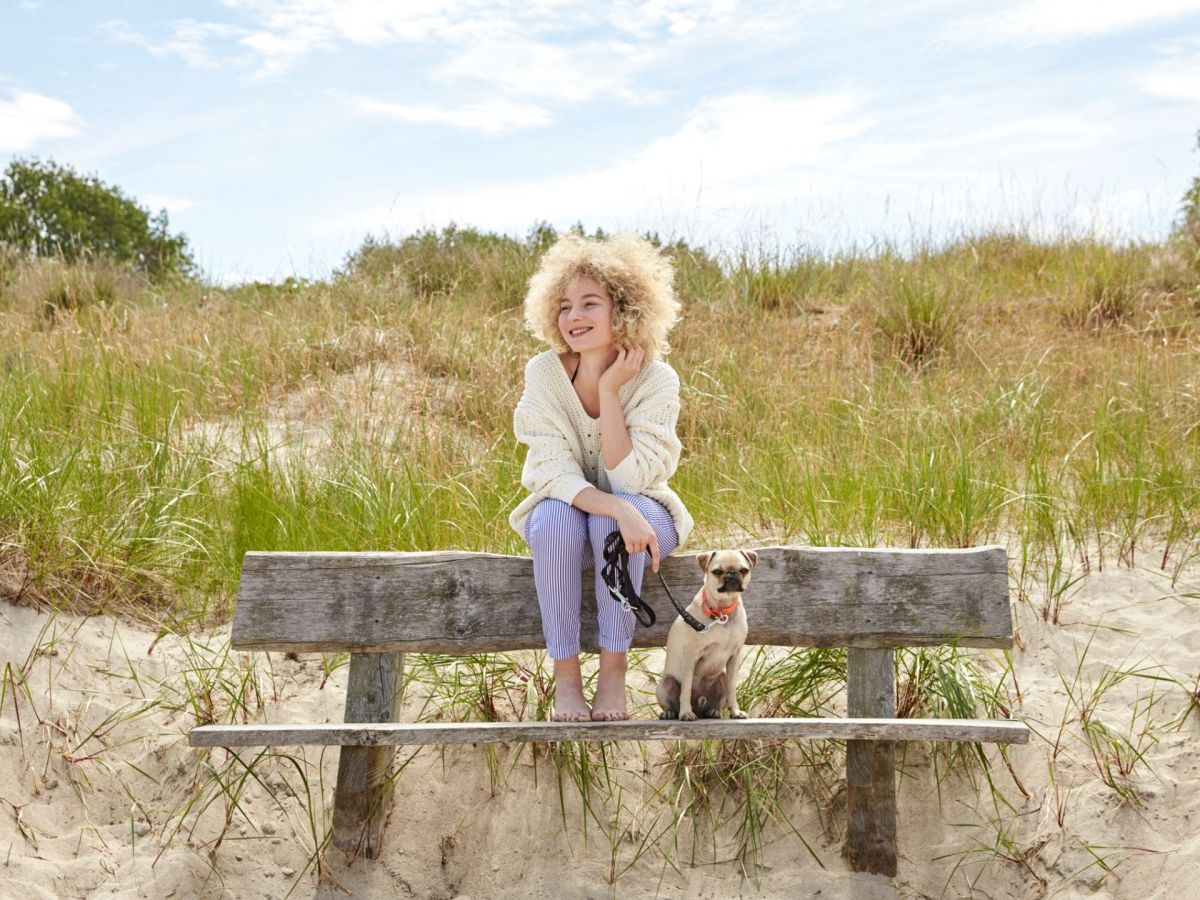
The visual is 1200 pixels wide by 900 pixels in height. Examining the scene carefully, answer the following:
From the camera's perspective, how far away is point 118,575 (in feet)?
15.7

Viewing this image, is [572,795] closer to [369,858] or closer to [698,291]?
[369,858]

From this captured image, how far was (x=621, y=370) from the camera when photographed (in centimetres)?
351

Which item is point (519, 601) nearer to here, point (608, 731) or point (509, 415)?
point (608, 731)

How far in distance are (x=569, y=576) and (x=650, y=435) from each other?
0.52 metres

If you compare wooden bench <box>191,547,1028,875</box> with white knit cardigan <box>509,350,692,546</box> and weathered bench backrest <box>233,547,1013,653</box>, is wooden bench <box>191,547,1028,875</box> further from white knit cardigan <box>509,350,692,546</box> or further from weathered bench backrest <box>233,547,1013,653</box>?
white knit cardigan <box>509,350,692,546</box>

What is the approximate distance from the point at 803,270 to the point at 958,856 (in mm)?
7352

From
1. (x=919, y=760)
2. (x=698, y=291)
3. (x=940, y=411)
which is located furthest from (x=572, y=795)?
(x=698, y=291)

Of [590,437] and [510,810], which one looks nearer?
[590,437]

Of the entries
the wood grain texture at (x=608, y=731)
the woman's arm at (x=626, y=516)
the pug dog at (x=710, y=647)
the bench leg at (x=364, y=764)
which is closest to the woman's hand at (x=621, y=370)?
the woman's arm at (x=626, y=516)

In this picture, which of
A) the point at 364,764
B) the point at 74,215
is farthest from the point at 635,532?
the point at 74,215

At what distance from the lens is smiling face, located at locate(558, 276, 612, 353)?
3.50m

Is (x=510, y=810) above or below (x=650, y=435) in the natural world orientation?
below

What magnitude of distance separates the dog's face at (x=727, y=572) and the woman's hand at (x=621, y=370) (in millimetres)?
669

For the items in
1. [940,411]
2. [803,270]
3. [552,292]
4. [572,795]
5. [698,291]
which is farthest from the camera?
[803,270]
